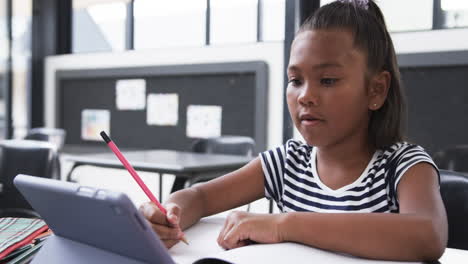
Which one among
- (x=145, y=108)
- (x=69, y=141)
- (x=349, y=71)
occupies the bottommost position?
(x=69, y=141)

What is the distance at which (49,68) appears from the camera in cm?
520

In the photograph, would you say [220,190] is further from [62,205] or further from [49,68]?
[49,68]

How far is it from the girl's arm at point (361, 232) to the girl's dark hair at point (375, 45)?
0.86 feet

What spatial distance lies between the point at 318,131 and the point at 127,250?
48 centimetres

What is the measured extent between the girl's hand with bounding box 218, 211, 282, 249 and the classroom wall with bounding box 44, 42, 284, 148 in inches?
105

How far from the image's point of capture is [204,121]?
397cm

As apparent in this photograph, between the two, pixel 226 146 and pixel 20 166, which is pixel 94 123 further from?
pixel 20 166

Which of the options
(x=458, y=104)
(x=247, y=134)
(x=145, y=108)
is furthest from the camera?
(x=145, y=108)

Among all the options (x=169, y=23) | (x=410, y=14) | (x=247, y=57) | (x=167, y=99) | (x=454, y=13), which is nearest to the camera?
(x=454, y=13)

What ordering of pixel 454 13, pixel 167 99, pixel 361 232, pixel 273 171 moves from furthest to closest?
pixel 167 99, pixel 454 13, pixel 273 171, pixel 361 232

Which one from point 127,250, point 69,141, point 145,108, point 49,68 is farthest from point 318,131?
point 49,68

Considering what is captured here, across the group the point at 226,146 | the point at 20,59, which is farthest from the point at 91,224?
the point at 20,59

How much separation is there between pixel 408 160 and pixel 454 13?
225 centimetres

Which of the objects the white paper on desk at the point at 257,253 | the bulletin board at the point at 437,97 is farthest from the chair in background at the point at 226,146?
the white paper on desk at the point at 257,253
